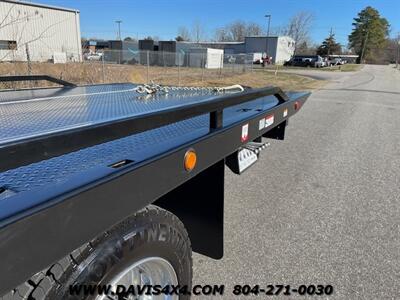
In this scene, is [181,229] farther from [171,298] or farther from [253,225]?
[253,225]

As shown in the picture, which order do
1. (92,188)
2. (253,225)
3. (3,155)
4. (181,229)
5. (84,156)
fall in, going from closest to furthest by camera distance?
(3,155), (92,188), (84,156), (181,229), (253,225)

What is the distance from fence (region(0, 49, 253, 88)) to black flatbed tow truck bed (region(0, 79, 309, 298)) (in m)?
7.70

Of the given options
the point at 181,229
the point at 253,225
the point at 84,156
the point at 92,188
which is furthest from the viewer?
the point at 253,225

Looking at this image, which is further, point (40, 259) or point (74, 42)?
point (74, 42)

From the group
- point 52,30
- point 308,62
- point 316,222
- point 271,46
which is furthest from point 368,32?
point 316,222

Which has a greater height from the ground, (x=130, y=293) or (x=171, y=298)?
(x=130, y=293)

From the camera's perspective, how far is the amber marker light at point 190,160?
167cm

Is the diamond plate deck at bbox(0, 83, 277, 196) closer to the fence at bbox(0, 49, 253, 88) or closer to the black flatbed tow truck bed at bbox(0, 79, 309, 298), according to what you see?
the black flatbed tow truck bed at bbox(0, 79, 309, 298)

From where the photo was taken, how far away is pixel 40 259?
102 cm

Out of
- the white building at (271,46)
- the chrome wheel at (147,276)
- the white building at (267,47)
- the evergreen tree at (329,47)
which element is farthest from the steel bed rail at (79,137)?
the evergreen tree at (329,47)

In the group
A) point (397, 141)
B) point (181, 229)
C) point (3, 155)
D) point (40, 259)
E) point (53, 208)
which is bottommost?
point (397, 141)

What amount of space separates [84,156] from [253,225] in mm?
2104

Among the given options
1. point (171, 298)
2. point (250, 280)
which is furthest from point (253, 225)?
point (171, 298)

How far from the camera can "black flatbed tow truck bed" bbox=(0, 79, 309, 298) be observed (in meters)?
0.99
